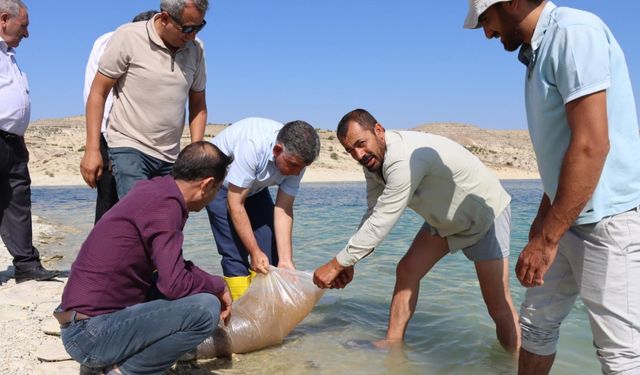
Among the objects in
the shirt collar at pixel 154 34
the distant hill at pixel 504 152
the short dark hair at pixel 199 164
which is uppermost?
the shirt collar at pixel 154 34

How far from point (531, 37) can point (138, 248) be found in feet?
6.13

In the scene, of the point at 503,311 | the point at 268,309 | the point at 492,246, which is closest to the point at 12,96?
the point at 268,309

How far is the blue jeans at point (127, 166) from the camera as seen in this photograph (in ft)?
12.1

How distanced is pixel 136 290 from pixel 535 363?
1.91m

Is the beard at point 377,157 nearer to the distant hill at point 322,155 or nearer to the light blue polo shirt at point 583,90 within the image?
the light blue polo shirt at point 583,90

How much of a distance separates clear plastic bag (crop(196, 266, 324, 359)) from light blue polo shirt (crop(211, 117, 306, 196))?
1.98ft

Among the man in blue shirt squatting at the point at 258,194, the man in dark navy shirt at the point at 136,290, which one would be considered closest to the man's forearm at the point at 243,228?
the man in blue shirt squatting at the point at 258,194

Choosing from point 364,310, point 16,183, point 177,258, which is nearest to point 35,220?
point 16,183

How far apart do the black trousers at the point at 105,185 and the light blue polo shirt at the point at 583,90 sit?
8.94 feet

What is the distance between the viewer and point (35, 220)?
11.6 metres

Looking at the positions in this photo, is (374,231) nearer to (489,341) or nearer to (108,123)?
(489,341)

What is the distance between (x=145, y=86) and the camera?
375 centimetres

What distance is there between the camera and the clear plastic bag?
146 inches

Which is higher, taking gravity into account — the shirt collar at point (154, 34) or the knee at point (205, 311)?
the shirt collar at point (154, 34)
